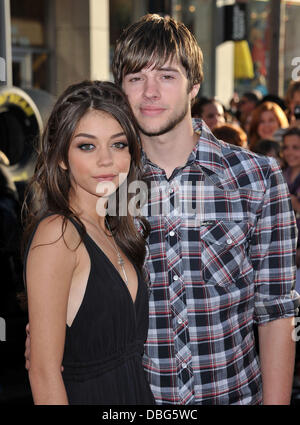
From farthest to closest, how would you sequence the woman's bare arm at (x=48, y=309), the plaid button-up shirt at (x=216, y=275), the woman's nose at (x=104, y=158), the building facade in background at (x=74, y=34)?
the building facade in background at (x=74, y=34) < the plaid button-up shirt at (x=216, y=275) < the woman's nose at (x=104, y=158) < the woman's bare arm at (x=48, y=309)

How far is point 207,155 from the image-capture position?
2.49 meters

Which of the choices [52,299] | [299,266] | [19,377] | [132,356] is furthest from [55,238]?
[19,377]

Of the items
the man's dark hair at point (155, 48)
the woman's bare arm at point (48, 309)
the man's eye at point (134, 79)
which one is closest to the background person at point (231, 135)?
the man's dark hair at point (155, 48)

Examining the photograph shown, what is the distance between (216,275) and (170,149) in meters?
0.54

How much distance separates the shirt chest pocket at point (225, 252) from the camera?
2334mm

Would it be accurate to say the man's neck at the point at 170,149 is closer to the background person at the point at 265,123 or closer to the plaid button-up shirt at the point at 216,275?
the plaid button-up shirt at the point at 216,275

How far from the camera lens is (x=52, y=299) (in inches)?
77.0

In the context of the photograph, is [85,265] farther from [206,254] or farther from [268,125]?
[268,125]

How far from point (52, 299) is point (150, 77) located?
3.27 ft

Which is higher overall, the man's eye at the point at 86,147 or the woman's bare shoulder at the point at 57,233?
the man's eye at the point at 86,147

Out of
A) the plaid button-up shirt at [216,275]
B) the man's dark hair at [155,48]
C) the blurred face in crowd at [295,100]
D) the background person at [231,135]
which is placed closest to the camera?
the plaid button-up shirt at [216,275]

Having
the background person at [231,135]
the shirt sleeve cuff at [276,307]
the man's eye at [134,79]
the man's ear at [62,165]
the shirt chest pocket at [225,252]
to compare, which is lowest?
the shirt sleeve cuff at [276,307]

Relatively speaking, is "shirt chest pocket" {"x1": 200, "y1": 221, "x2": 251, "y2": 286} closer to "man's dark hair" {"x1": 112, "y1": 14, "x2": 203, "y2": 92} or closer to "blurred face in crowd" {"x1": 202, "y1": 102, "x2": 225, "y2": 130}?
"man's dark hair" {"x1": 112, "y1": 14, "x2": 203, "y2": 92}
